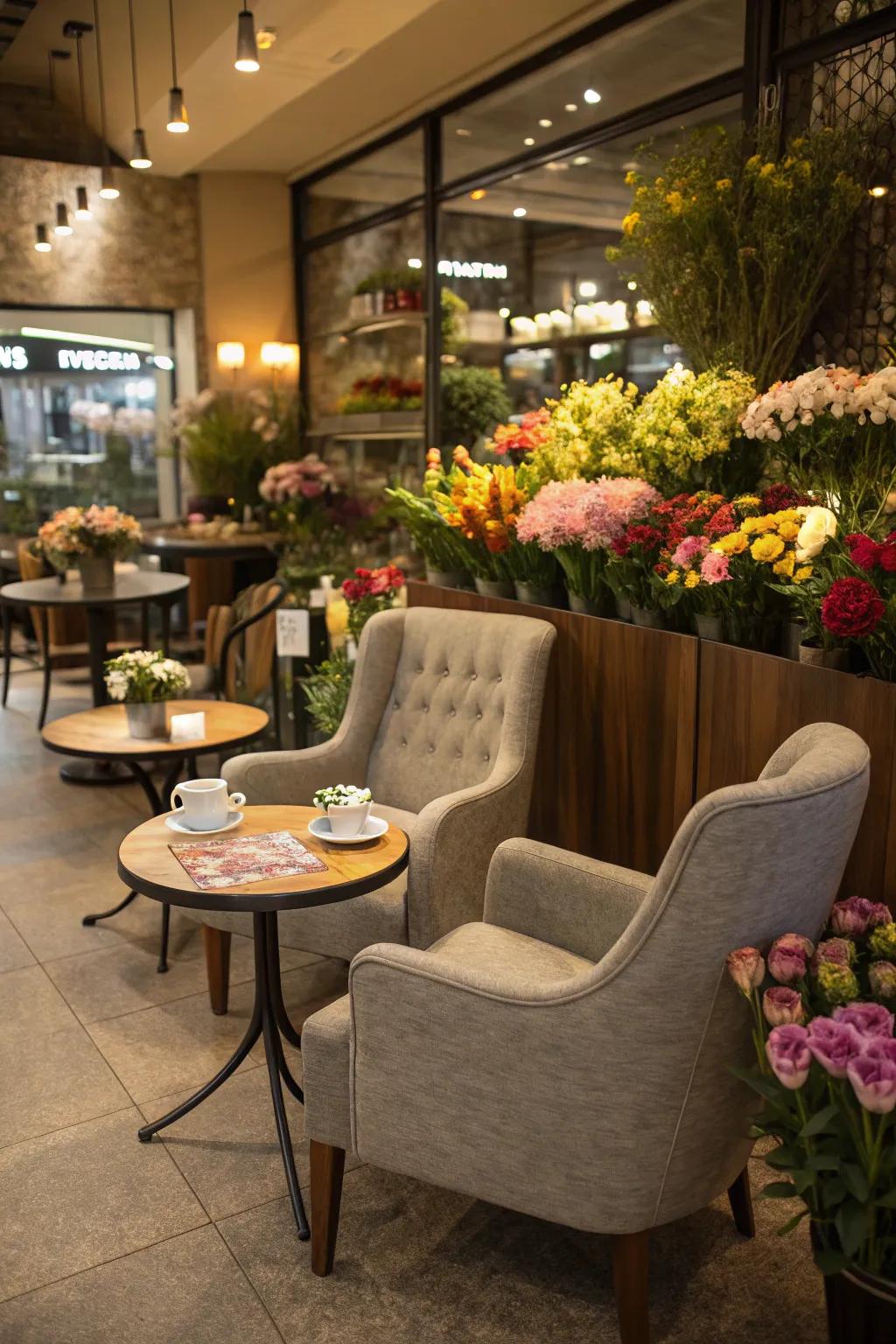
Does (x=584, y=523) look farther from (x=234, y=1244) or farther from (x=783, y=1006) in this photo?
(x=234, y=1244)

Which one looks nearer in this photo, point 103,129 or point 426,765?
point 426,765

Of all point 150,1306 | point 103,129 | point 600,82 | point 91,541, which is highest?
point 103,129

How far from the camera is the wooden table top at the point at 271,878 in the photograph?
7.62 feet

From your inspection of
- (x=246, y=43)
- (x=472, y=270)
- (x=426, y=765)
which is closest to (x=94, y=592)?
(x=246, y=43)

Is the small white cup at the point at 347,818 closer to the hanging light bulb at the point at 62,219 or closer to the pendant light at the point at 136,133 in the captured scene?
the pendant light at the point at 136,133

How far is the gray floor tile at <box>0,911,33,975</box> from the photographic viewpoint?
11.8 ft

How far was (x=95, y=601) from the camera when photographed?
17.4 feet

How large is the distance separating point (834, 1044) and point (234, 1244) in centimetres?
132

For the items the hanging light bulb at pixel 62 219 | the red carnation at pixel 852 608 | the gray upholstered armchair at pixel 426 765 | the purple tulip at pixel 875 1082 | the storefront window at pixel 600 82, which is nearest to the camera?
the purple tulip at pixel 875 1082

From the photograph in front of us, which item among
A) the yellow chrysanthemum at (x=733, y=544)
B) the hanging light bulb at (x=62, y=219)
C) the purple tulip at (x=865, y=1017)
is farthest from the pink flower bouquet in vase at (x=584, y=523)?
the hanging light bulb at (x=62, y=219)

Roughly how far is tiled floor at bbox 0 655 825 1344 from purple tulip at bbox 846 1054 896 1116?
78 centimetres

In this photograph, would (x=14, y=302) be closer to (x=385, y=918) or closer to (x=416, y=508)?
(x=416, y=508)

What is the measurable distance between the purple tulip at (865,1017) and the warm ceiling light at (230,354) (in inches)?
303

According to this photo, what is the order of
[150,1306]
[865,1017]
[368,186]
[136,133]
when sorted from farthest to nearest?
[368,186]
[136,133]
[150,1306]
[865,1017]
